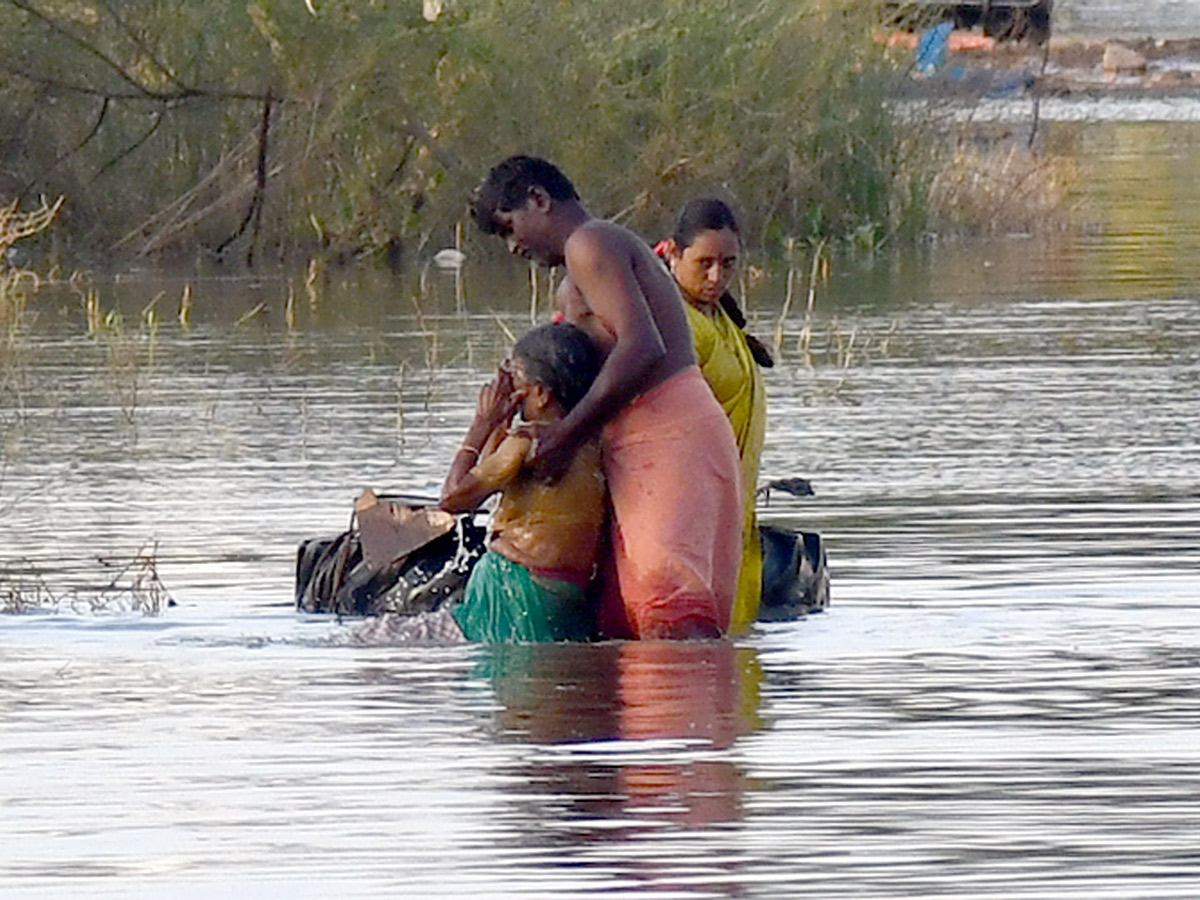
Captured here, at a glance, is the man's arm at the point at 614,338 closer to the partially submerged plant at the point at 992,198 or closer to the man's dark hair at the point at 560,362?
the man's dark hair at the point at 560,362

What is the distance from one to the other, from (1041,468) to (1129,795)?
21.3ft

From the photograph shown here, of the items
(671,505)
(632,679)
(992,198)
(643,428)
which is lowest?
(632,679)

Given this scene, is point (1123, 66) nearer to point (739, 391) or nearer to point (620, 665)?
point (739, 391)

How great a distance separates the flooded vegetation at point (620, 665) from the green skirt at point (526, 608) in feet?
0.35

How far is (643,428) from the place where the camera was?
896cm

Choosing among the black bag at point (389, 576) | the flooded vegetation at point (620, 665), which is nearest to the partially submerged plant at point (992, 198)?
the flooded vegetation at point (620, 665)

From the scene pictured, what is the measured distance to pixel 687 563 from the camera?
901 cm

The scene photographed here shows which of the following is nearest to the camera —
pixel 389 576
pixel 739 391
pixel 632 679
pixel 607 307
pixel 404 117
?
pixel 632 679

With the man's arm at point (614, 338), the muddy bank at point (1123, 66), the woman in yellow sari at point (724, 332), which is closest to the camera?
the man's arm at point (614, 338)

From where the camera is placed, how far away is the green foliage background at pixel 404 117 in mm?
26734

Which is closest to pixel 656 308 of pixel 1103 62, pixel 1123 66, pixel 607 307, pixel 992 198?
pixel 607 307

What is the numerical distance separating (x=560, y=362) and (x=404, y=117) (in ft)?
59.6

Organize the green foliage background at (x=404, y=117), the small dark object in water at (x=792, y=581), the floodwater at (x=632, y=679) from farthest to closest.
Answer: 1. the green foliage background at (x=404, y=117)
2. the small dark object in water at (x=792, y=581)
3. the floodwater at (x=632, y=679)

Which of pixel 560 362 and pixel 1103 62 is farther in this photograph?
pixel 1103 62
